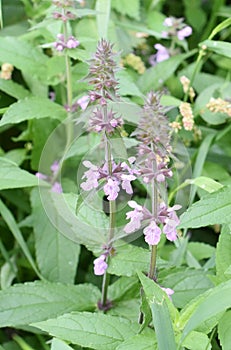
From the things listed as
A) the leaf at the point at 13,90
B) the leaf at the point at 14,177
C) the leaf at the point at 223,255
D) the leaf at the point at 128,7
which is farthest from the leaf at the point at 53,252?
the leaf at the point at 128,7

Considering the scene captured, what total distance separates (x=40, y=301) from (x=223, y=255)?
0.44 meters

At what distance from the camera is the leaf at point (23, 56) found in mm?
1812

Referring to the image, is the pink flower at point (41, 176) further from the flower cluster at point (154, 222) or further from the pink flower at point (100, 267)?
the flower cluster at point (154, 222)

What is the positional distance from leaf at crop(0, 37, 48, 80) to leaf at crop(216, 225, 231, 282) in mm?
796

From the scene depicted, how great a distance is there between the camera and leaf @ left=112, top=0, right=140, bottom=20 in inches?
88.3

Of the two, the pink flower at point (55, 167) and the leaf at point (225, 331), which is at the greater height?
the leaf at point (225, 331)

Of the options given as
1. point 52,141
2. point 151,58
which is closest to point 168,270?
point 52,141

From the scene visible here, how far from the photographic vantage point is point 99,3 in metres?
1.93

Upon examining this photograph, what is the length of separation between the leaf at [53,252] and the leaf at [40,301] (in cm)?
12

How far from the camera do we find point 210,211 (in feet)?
3.97

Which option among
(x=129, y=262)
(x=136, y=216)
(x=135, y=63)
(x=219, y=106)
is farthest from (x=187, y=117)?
(x=136, y=216)

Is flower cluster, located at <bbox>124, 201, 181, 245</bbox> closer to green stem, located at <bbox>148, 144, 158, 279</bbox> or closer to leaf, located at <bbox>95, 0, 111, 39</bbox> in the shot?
green stem, located at <bbox>148, 144, 158, 279</bbox>

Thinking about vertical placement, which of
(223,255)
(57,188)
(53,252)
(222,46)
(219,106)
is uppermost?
(222,46)

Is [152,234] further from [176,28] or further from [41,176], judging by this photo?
[176,28]
